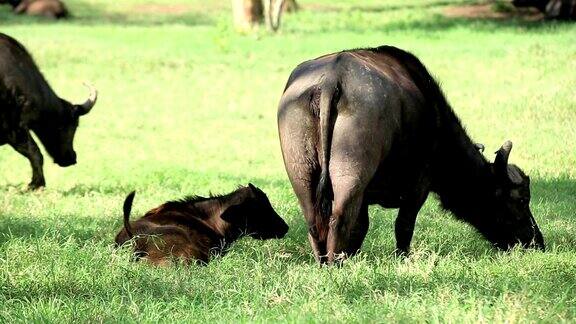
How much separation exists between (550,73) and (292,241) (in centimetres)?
1223

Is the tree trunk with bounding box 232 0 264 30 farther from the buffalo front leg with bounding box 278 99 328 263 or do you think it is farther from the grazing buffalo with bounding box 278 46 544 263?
the buffalo front leg with bounding box 278 99 328 263

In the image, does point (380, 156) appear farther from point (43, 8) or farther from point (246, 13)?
point (43, 8)

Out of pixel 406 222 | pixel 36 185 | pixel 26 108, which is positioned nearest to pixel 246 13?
pixel 26 108

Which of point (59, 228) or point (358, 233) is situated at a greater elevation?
point (358, 233)

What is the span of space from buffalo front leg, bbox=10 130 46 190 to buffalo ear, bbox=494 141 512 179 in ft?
19.8

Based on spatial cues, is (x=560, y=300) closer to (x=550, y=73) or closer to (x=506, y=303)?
(x=506, y=303)

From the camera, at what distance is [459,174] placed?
920cm

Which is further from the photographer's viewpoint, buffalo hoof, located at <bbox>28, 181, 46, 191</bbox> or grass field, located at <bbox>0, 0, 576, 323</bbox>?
buffalo hoof, located at <bbox>28, 181, 46, 191</bbox>

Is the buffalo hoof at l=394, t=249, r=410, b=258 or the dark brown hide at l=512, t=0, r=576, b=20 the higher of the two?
the buffalo hoof at l=394, t=249, r=410, b=258

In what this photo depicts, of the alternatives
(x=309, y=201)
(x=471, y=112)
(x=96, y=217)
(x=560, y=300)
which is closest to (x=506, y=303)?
(x=560, y=300)

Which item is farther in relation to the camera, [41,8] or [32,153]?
[41,8]

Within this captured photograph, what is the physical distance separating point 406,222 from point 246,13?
24.1 metres

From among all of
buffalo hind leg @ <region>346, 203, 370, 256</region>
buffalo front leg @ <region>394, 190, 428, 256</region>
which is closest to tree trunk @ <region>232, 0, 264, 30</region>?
buffalo front leg @ <region>394, 190, 428, 256</region>

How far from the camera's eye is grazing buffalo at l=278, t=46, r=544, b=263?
25.9 ft
